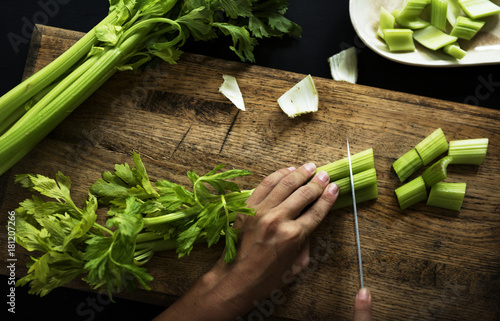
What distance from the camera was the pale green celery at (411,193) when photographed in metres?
1.94

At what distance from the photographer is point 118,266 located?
5.45 ft

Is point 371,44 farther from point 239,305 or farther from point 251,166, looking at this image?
point 239,305

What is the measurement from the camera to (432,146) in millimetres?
1963

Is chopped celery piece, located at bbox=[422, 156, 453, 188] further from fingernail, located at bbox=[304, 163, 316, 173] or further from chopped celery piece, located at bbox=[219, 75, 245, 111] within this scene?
chopped celery piece, located at bbox=[219, 75, 245, 111]

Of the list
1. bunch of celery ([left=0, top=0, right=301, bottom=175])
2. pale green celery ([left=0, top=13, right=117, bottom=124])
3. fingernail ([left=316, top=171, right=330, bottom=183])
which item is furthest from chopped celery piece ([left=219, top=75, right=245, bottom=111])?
pale green celery ([left=0, top=13, right=117, bottom=124])

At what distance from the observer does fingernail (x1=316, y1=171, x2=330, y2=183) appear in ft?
6.26

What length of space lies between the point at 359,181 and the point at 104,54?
1417 mm

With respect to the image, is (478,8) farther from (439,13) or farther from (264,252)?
(264,252)

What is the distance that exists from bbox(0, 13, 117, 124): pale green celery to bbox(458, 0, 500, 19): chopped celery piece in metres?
1.82

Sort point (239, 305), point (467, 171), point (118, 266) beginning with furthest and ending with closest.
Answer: point (467, 171), point (239, 305), point (118, 266)

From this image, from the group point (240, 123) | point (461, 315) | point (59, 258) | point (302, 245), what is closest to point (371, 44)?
Answer: point (240, 123)

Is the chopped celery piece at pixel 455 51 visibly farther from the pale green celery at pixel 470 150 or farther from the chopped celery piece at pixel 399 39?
the pale green celery at pixel 470 150

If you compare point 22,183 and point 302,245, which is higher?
point 22,183

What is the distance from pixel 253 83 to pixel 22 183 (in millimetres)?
1255
